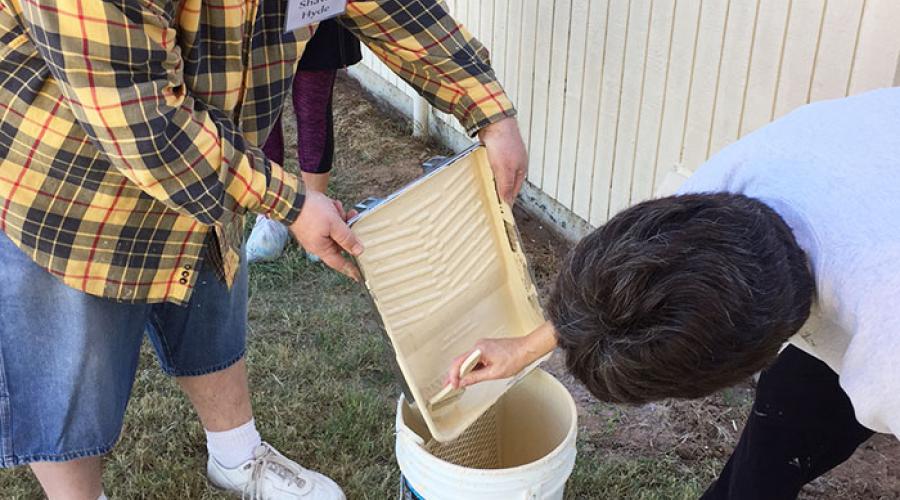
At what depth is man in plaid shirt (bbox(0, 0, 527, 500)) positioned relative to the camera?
114 cm

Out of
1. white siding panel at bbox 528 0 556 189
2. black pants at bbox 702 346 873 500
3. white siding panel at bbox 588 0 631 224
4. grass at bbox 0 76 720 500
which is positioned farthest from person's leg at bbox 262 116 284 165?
black pants at bbox 702 346 873 500

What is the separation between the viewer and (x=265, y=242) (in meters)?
3.04

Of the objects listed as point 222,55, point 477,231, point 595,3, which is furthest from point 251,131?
point 595,3

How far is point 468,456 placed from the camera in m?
2.01

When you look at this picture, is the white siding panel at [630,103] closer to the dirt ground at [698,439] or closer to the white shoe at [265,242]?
the dirt ground at [698,439]

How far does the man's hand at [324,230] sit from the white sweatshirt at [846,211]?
514 millimetres

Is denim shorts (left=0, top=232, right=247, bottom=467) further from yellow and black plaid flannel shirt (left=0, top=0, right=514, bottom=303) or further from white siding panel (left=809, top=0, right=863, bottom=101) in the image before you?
white siding panel (left=809, top=0, right=863, bottom=101)

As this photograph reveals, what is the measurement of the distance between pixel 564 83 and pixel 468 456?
1.41m

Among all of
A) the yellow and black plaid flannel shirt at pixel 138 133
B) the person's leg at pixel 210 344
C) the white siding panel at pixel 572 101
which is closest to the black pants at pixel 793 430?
the yellow and black plaid flannel shirt at pixel 138 133

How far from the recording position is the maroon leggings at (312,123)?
9.11 feet

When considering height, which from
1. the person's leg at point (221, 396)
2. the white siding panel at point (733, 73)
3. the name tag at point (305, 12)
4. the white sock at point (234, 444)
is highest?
the name tag at point (305, 12)

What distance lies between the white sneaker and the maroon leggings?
1057mm

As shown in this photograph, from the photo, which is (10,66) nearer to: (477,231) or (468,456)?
(477,231)

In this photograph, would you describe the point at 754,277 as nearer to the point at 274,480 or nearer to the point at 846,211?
the point at 846,211
